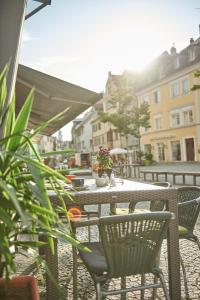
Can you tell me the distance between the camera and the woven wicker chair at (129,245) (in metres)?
2.02

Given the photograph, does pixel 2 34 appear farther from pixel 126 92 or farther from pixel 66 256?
pixel 126 92

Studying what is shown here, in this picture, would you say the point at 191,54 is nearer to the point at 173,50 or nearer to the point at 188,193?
the point at 173,50

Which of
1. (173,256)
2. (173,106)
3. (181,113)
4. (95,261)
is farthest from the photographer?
(173,106)

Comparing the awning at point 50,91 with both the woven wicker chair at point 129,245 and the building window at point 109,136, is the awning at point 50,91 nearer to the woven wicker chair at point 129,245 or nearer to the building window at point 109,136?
the woven wicker chair at point 129,245

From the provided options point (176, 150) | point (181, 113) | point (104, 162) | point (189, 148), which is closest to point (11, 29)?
point (104, 162)

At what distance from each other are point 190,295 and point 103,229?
139 centimetres

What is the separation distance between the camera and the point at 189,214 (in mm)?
3275

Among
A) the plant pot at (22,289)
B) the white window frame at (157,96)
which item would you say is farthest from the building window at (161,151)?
the plant pot at (22,289)

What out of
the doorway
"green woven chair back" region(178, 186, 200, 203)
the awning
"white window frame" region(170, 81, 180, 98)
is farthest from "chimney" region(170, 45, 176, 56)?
"green woven chair back" region(178, 186, 200, 203)

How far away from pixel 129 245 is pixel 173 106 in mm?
33451

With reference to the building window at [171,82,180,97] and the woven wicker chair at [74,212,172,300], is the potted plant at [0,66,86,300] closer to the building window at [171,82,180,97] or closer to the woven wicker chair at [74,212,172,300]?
the woven wicker chair at [74,212,172,300]

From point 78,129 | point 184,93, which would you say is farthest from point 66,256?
point 78,129

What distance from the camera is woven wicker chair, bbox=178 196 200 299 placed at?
312 cm

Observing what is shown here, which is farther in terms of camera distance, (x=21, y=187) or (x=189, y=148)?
(x=189, y=148)
